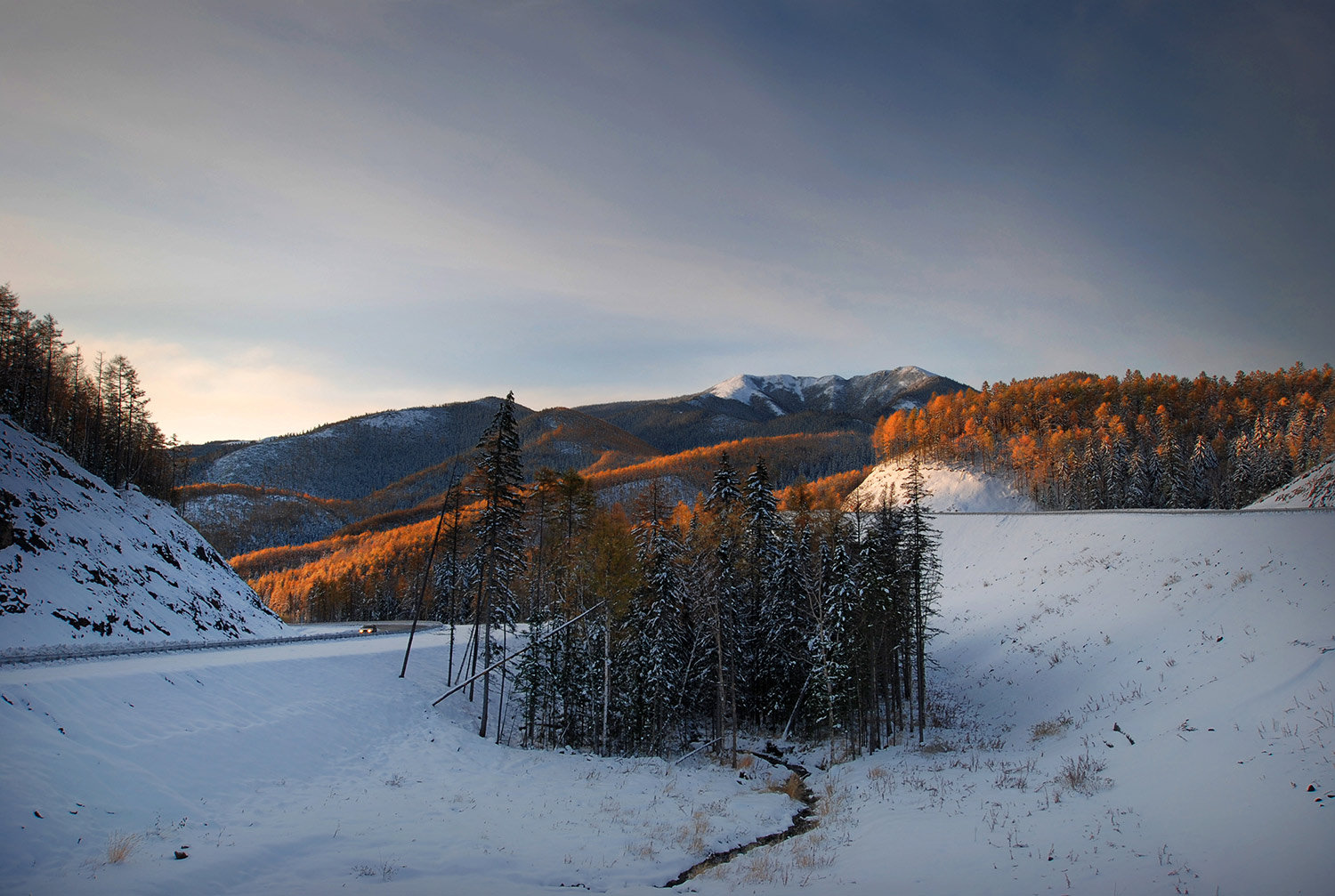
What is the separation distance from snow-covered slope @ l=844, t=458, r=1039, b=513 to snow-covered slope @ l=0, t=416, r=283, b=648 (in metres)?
78.8

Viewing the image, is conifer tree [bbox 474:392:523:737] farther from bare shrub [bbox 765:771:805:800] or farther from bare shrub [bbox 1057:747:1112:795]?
bare shrub [bbox 1057:747:1112:795]

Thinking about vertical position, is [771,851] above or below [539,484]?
below

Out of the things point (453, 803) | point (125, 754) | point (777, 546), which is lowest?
point (453, 803)

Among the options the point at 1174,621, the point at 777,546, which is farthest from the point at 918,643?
the point at 1174,621

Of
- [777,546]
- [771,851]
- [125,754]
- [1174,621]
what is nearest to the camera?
[771,851]

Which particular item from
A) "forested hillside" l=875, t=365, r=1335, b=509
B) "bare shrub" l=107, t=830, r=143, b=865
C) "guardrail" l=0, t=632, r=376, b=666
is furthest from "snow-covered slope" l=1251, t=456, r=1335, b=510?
"guardrail" l=0, t=632, r=376, b=666

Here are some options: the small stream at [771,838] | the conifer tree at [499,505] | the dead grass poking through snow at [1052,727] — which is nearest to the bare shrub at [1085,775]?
the dead grass poking through snow at [1052,727]

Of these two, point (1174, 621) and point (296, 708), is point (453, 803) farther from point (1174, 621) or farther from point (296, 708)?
point (1174, 621)

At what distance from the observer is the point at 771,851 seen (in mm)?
13945

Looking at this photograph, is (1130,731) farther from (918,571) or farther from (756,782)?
(756,782)

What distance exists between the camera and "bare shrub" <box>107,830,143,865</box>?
10672 millimetres

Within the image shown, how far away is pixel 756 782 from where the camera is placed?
2417cm

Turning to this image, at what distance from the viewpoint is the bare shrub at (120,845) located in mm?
10672

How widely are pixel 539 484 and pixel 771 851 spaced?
2917cm
